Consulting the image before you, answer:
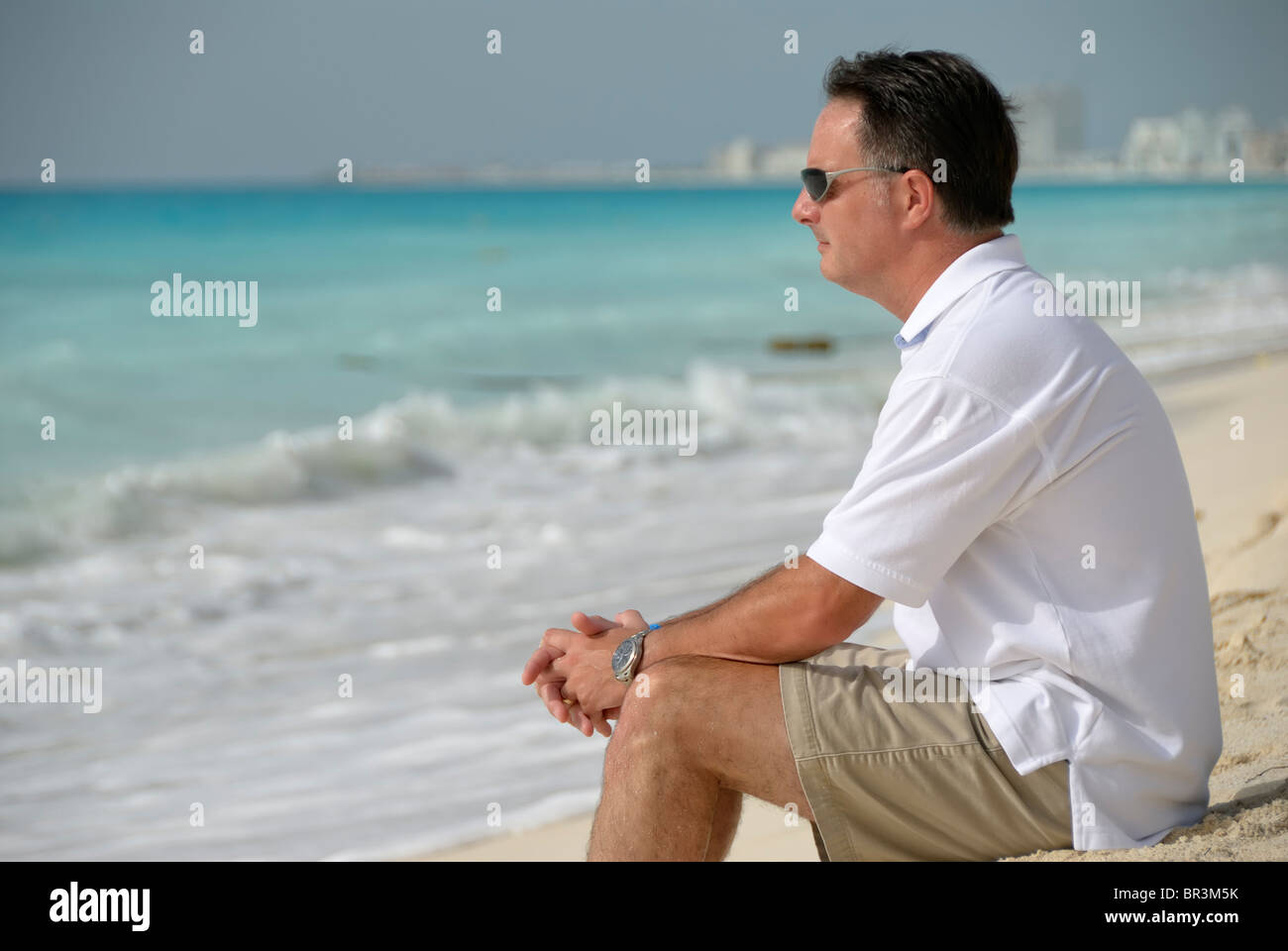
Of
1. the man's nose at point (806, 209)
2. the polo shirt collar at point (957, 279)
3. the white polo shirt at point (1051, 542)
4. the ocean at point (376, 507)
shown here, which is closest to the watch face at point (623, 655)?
the white polo shirt at point (1051, 542)

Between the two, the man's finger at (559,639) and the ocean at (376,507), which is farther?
the ocean at (376,507)

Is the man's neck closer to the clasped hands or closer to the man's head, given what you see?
the man's head

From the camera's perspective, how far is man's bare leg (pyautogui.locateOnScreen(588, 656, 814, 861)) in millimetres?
1944

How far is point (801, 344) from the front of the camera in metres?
18.5

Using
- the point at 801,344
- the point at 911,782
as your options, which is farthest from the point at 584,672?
the point at 801,344

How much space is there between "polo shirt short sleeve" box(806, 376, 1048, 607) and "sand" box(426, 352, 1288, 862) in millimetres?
521

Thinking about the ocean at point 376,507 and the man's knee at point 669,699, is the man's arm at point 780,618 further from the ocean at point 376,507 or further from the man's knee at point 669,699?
the ocean at point 376,507

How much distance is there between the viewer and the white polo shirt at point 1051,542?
1799 mm

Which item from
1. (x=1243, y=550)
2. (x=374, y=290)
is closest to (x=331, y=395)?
(x=374, y=290)

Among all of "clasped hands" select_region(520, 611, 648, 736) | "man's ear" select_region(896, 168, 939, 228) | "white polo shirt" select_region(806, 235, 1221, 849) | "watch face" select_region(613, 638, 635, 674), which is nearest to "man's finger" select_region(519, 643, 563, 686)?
"clasped hands" select_region(520, 611, 648, 736)

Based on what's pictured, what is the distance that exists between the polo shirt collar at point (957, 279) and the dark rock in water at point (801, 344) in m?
15.9

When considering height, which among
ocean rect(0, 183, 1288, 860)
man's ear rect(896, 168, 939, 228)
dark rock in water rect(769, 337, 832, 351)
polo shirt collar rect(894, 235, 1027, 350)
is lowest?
ocean rect(0, 183, 1288, 860)

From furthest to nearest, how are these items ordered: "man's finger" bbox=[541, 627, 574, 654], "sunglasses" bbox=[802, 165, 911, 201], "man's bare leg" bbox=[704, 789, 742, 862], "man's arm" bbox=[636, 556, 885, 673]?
"man's finger" bbox=[541, 627, 574, 654] → "sunglasses" bbox=[802, 165, 911, 201] → "man's bare leg" bbox=[704, 789, 742, 862] → "man's arm" bbox=[636, 556, 885, 673]
